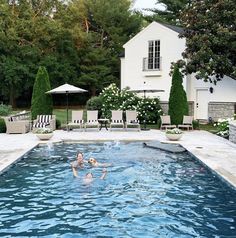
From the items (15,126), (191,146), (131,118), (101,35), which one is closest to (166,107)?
(131,118)

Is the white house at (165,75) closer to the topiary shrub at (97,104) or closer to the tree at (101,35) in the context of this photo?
the topiary shrub at (97,104)

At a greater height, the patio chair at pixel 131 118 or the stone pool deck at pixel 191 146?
the patio chair at pixel 131 118

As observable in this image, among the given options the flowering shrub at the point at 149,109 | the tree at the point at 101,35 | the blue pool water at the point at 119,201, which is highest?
the tree at the point at 101,35

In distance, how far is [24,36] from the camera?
3912 centimetres

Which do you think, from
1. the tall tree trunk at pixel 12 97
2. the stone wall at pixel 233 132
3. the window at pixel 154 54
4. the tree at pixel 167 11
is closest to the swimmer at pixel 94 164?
the stone wall at pixel 233 132

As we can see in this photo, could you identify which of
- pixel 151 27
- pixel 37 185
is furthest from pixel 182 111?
pixel 37 185

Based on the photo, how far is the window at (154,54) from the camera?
2778 centimetres

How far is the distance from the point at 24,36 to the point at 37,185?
3144 cm

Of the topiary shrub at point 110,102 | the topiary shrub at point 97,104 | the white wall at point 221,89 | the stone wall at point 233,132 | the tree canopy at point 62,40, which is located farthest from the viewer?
the tree canopy at point 62,40

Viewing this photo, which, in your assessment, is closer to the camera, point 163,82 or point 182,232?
point 182,232

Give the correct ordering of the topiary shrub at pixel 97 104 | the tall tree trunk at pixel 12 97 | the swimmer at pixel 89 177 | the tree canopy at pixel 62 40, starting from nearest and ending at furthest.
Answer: the swimmer at pixel 89 177 → the topiary shrub at pixel 97 104 → the tree canopy at pixel 62 40 → the tall tree trunk at pixel 12 97

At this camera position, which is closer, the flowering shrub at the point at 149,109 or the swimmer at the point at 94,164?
the swimmer at the point at 94,164

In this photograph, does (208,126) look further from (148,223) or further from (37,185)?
(148,223)

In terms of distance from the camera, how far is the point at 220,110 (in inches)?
1014
